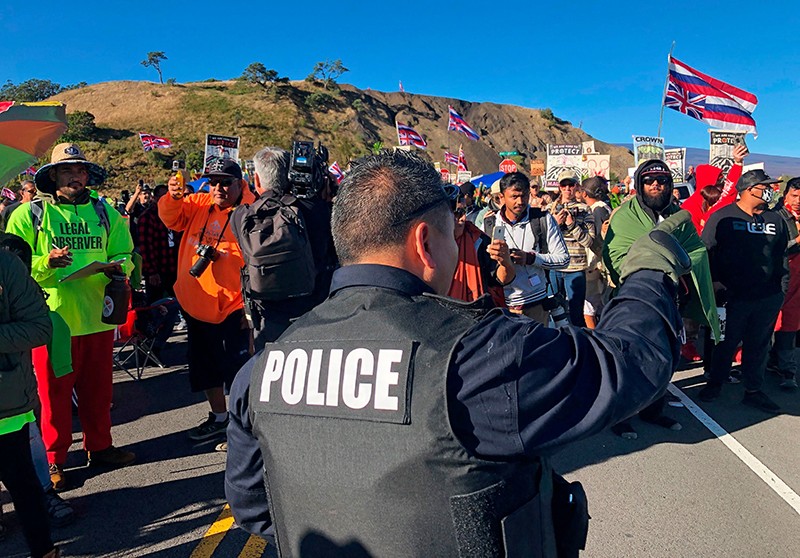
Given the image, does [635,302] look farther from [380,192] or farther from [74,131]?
[74,131]

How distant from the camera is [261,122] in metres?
52.0

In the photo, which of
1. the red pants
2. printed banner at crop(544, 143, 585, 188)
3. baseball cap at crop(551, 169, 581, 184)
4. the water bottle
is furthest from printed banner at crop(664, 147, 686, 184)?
the red pants

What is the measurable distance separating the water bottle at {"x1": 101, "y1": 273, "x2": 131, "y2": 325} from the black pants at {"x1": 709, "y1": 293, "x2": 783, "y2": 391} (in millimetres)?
5116

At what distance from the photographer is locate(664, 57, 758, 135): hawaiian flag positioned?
11234mm

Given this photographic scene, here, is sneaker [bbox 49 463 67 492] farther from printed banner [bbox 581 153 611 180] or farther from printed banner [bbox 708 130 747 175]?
printed banner [bbox 581 153 611 180]

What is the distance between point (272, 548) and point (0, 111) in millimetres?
2684

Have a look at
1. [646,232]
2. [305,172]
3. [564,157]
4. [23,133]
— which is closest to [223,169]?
[305,172]

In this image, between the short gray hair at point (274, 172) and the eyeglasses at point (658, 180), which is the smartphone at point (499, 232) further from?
the short gray hair at point (274, 172)

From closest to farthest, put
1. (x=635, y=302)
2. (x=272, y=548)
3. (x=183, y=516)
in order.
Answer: (x=635, y=302) < (x=272, y=548) < (x=183, y=516)

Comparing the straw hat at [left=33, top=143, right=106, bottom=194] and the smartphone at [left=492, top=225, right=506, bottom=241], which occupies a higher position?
the straw hat at [left=33, top=143, right=106, bottom=194]

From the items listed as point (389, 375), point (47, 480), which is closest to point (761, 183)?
point (389, 375)

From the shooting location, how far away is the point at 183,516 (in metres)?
3.22

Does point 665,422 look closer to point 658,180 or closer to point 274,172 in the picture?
point 658,180

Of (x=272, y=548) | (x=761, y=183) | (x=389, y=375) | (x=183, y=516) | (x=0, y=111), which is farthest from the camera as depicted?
(x=761, y=183)
